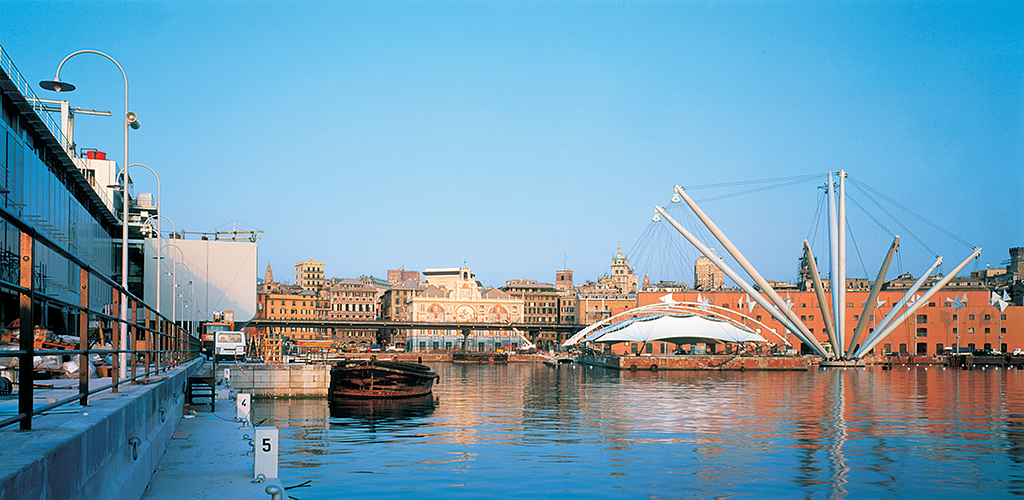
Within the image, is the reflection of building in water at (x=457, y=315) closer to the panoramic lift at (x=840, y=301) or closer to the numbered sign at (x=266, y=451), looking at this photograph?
the panoramic lift at (x=840, y=301)

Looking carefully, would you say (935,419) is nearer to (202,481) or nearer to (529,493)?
(529,493)

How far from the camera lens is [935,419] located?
37.9 metres

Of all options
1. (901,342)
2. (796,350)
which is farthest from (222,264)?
(901,342)

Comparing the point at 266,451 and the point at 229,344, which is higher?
the point at 266,451

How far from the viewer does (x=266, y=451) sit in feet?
40.7

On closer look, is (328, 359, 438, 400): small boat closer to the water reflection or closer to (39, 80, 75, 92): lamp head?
the water reflection

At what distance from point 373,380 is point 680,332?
60.0m

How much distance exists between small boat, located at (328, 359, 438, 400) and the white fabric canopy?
54754 millimetres

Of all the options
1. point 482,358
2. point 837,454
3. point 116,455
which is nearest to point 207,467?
point 116,455

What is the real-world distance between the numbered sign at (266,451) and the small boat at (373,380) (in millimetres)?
38483

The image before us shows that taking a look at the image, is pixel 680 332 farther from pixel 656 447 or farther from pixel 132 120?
pixel 132 120

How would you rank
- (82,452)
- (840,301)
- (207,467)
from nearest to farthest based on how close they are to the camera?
(82,452) → (207,467) → (840,301)

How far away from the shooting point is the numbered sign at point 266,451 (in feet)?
39.5

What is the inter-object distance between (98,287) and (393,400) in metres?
23.6
